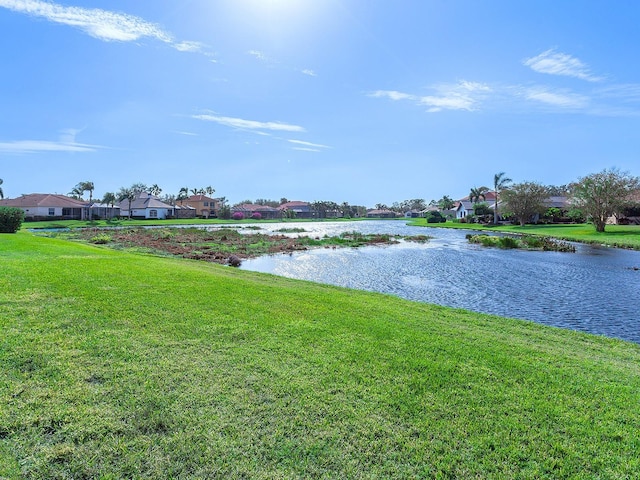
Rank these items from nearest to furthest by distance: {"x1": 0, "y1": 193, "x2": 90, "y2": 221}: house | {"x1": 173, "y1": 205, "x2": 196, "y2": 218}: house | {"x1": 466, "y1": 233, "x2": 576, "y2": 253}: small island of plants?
{"x1": 466, "y1": 233, "x2": 576, "y2": 253}: small island of plants
{"x1": 0, "y1": 193, "x2": 90, "y2": 221}: house
{"x1": 173, "y1": 205, "x2": 196, "y2": 218}: house

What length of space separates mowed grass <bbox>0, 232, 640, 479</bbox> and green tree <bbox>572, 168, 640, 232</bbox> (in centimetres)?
5357

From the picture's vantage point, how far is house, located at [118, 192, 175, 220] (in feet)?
303

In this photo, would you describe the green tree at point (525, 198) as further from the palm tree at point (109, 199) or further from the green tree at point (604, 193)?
the palm tree at point (109, 199)

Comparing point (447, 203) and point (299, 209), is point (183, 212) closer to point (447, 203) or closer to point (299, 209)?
point (299, 209)

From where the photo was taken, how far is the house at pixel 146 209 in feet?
303

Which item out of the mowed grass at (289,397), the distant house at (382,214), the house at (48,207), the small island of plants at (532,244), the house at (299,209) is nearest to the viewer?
the mowed grass at (289,397)

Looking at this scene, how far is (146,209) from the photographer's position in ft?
305

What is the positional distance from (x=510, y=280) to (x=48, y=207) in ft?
273

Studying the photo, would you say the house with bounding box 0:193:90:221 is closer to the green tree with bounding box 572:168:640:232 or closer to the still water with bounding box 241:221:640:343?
the still water with bounding box 241:221:640:343

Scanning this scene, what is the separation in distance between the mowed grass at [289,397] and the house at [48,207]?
3138 inches

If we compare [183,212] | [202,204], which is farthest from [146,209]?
[202,204]

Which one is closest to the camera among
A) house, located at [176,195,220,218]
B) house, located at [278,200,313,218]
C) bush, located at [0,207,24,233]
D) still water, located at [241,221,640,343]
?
still water, located at [241,221,640,343]

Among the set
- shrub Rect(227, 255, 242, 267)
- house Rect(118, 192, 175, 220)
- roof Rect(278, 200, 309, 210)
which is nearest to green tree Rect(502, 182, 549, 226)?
shrub Rect(227, 255, 242, 267)

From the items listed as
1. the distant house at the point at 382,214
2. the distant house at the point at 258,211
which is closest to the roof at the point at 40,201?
the distant house at the point at 258,211
